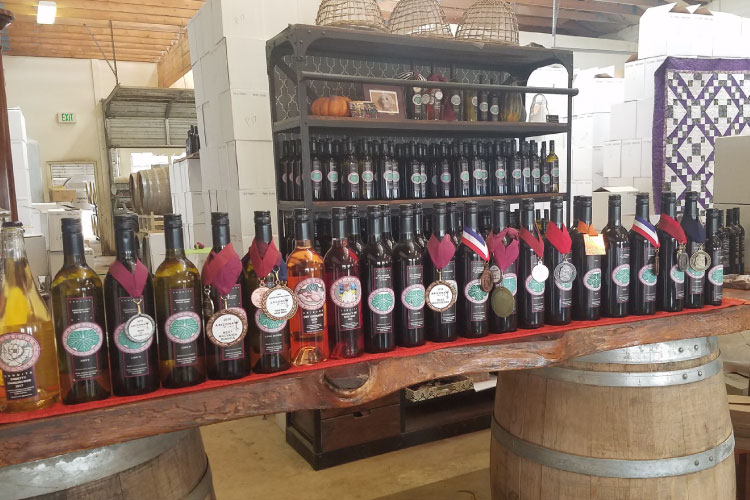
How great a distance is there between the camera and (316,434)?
273cm

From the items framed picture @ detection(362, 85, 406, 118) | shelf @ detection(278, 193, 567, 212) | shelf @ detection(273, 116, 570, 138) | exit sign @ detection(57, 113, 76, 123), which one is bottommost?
shelf @ detection(278, 193, 567, 212)

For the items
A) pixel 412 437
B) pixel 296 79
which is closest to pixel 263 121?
pixel 296 79

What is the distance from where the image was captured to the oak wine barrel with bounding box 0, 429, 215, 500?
3.12ft

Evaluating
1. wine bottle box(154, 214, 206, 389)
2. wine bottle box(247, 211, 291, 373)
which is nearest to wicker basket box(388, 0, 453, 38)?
wine bottle box(247, 211, 291, 373)

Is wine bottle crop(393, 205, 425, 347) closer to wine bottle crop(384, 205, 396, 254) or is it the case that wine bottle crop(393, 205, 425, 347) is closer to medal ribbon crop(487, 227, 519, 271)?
wine bottle crop(384, 205, 396, 254)

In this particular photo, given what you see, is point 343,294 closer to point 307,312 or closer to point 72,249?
point 307,312

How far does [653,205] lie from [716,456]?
12.8ft

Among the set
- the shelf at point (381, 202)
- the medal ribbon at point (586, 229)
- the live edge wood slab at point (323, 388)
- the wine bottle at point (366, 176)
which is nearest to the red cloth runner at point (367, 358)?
the live edge wood slab at point (323, 388)

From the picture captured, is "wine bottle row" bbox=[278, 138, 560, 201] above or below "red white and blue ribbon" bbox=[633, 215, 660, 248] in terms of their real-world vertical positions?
above

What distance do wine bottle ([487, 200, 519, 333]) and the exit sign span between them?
975cm

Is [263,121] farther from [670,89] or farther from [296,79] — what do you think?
[670,89]

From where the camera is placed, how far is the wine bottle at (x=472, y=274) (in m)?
1.28

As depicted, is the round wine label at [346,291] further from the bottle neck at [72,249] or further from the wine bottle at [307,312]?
the bottle neck at [72,249]

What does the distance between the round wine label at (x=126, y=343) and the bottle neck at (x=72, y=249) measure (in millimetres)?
135
